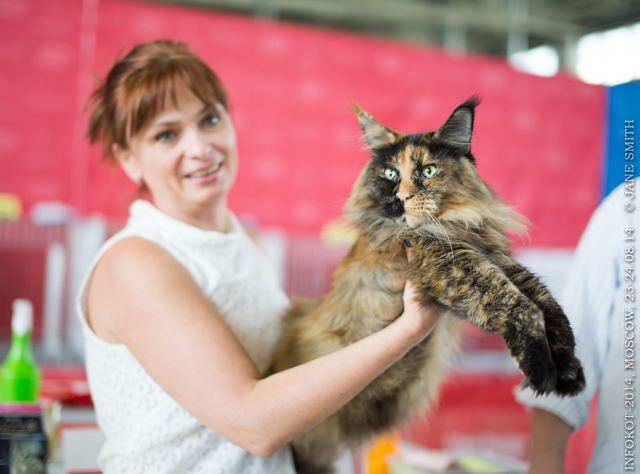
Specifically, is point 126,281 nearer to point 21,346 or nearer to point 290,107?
point 21,346

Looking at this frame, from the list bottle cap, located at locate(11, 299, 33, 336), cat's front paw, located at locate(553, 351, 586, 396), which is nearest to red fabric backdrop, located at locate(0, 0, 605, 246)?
bottle cap, located at locate(11, 299, 33, 336)

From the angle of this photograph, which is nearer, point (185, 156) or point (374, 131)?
point (374, 131)

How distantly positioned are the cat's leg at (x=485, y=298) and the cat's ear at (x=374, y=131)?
0.68ft

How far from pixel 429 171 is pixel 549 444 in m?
0.68

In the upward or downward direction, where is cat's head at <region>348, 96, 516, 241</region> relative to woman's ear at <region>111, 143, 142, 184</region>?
downward

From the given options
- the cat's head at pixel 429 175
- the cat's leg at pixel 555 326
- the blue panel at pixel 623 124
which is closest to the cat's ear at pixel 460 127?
the cat's head at pixel 429 175

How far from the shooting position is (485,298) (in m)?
0.84

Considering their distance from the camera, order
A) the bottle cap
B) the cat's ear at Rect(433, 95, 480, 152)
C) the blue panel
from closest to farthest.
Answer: the cat's ear at Rect(433, 95, 480, 152), the blue panel, the bottle cap

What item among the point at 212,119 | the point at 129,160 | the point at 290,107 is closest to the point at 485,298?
the point at 212,119

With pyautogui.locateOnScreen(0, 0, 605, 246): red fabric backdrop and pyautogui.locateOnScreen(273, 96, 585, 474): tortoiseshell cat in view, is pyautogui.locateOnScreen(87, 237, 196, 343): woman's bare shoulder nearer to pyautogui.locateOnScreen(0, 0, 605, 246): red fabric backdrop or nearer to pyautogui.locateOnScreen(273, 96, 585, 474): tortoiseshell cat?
pyautogui.locateOnScreen(273, 96, 585, 474): tortoiseshell cat

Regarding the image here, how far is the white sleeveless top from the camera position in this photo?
1084 millimetres

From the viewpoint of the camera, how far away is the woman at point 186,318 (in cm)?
92

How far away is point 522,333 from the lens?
0.77m

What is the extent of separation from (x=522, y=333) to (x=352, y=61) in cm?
353
